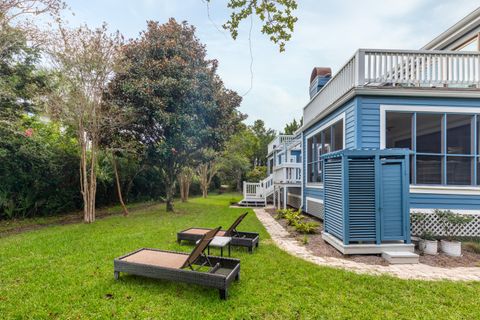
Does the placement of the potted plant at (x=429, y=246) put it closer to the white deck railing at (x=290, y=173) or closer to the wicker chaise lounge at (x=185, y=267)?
the wicker chaise lounge at (x=185, y=267)

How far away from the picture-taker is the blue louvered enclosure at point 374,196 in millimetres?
5383

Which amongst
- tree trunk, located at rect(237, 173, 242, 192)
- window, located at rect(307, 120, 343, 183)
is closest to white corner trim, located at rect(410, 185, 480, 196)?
window, located at rect(307, 120, 343, 183)

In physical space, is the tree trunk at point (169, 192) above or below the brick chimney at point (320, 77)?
below

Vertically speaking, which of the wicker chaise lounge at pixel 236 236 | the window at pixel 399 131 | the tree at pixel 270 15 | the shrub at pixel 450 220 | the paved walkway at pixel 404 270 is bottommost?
the paved walkway at pixel 404 270

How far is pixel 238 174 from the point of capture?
27.3 m

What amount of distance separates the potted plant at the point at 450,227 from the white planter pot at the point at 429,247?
0.67 feet

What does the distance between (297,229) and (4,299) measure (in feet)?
20.8

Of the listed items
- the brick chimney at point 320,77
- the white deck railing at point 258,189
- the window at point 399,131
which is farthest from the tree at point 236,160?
the window at point 399,131

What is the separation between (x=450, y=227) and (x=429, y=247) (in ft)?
5.02

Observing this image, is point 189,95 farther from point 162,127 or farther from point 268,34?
point 268,34

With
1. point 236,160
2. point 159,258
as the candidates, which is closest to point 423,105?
point 159,258

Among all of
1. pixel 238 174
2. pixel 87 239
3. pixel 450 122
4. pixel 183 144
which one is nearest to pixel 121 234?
pixel 87 239

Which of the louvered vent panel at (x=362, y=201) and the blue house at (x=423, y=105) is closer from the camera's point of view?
the louvered vent panel at (x=362, y=201)

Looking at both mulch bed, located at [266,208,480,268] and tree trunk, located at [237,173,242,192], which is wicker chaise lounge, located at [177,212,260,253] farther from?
tree trunk, located at [237,173,242,192]
